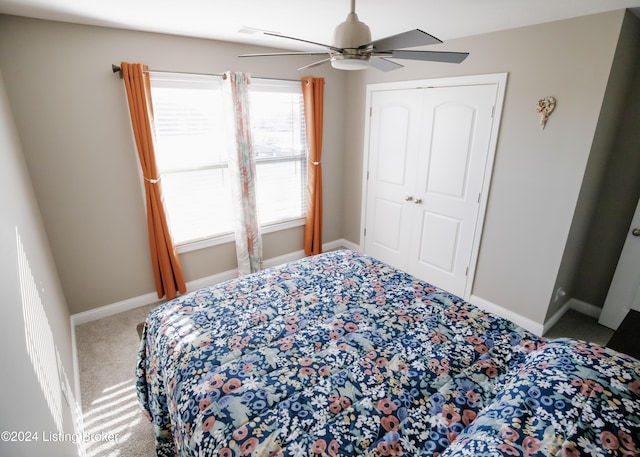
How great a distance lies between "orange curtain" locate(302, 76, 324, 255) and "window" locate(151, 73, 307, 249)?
97 millimetres

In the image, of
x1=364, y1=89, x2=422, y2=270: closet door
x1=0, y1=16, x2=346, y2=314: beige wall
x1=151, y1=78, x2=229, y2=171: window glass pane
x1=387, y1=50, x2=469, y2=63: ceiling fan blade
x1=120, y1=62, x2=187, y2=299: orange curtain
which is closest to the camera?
x1=387, y1=50, x2=469, y2=63: ceiling fan blade

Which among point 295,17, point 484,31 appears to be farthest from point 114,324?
point 484,31

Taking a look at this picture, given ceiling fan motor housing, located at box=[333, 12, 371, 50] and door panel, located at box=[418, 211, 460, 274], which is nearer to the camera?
ceiling fan motor housing, located at box=[333, 12, 371, 50]

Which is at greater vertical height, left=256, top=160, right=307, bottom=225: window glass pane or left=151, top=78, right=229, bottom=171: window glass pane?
left=151, top=78, right=229, bottom=171: window glass pane

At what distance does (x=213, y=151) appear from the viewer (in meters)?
3.05

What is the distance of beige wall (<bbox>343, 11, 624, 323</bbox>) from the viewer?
210 centimetres

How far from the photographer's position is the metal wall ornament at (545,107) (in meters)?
2.25

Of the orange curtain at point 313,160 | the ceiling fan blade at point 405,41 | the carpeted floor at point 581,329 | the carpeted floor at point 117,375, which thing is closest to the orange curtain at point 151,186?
the carpeted floor at point 117,375

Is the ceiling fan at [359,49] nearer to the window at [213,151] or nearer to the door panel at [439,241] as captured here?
the window at [213,151]

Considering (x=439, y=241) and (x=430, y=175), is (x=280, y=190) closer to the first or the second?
(x=430, y=175)

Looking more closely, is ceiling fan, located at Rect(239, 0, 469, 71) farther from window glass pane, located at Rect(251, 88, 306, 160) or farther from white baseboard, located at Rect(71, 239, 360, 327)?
white baseboard, located at Rect(71, 239, 360, 327)

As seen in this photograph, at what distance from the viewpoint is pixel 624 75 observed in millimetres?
2209

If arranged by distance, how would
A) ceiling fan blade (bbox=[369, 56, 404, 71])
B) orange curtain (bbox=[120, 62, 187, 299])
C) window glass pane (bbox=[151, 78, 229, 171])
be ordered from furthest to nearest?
window glass pane (bbox=[151, 78, 229, 171]) → orange curtain (bbox=[120, 62, 187, 299]) → ceiling fan blade (bbox=[369, 56, 404, 71])

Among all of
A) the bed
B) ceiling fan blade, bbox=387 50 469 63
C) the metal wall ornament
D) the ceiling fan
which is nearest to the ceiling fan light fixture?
the ceiling fan
